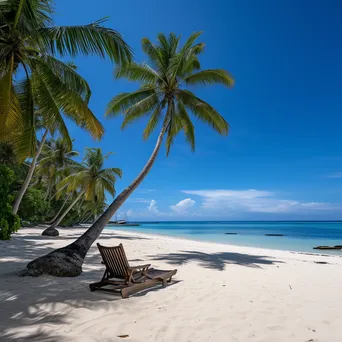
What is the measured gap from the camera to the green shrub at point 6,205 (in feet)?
43.0

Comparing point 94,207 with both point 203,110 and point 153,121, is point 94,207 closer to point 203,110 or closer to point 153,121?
point 153,121

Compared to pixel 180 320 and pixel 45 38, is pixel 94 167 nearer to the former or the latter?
pixel 45 38

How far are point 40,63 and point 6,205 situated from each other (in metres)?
8.36

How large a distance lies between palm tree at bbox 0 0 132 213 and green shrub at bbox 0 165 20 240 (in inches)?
217

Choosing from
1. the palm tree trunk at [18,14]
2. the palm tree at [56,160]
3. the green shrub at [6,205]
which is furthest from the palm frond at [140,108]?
the palm tree at [56,160]

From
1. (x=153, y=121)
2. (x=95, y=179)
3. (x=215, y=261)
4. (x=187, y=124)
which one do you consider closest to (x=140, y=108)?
(x=153, y=121)

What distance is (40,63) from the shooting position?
779cm

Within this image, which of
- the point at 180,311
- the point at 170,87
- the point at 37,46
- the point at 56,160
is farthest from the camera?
the point at 56,160

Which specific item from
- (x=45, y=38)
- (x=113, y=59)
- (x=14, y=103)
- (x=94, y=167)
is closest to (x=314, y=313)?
(x=113, y=59)

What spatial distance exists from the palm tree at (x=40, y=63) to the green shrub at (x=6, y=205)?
5502 millimetres

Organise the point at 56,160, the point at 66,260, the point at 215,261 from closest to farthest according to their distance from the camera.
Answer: the point at 66,260 < the point at 215,261 < the point at 56,160

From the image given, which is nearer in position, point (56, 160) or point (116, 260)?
point (116, 260)

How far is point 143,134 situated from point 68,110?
17.8ft

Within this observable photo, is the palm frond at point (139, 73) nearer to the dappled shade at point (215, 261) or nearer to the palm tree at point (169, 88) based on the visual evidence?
the palm tree at point (169, 88)
